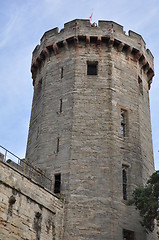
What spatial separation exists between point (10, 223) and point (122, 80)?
→ 11.3 metres

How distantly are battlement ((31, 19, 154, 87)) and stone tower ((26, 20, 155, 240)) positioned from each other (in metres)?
0.06

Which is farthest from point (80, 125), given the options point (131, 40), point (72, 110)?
point (131, 40)

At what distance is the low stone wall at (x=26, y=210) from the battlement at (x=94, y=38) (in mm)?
9989

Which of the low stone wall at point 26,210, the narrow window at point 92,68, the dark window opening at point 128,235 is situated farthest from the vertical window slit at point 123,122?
the low stone wall at point 26,210

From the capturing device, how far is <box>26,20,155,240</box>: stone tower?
19031 mm

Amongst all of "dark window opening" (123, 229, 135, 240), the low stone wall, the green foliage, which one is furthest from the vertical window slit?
the low stone wall

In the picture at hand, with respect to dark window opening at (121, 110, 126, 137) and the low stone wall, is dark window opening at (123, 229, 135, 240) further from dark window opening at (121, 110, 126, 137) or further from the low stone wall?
dark window opening at (121, 110, 126, 137)

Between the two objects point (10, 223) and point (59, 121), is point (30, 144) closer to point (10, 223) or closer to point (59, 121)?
point (59, 121)

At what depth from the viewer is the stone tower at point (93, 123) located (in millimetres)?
19031

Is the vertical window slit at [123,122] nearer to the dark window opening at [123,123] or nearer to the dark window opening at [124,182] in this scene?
the dark window opening at [123,123]

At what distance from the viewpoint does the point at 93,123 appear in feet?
70.2

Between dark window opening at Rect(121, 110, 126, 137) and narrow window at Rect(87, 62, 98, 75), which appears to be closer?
dark window opening at Rect(121, 110, 126, 137)

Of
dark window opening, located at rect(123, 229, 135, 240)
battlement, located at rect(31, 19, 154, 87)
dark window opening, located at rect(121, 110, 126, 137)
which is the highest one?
battlement, located at rect(31, 19, 154, 87)

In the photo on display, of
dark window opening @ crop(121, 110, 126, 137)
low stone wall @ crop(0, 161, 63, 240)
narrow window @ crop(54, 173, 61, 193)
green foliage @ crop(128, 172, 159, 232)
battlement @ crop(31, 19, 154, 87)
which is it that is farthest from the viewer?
battlement @ crop(31, 19, 154, 87)
